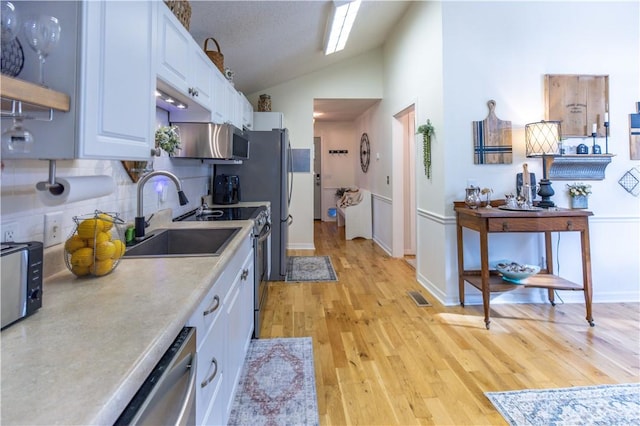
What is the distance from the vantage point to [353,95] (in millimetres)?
5133

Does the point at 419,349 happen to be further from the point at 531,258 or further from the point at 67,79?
the point at 67,79

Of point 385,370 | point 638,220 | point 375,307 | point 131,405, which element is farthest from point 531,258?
point 131,405

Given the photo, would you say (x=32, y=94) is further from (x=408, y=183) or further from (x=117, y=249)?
(x=408, y=183)

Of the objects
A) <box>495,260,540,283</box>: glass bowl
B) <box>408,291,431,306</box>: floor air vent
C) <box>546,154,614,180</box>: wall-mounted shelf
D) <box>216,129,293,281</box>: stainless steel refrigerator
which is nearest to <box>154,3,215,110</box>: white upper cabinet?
<box>216,129,293,281</box>: stainless steel refrigerator

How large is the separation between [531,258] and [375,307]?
1.54m

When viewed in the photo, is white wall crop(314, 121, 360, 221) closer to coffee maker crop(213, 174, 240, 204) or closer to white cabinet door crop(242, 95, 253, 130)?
white cabinet door crop(242, 95, 253, 130)

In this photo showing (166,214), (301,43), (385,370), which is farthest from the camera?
(301,43)

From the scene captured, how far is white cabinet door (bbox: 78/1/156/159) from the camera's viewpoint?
88 cm

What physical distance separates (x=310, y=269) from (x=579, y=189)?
9.66ft

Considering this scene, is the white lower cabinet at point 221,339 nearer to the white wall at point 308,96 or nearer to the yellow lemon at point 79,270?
the yellow lemon at point 79,270

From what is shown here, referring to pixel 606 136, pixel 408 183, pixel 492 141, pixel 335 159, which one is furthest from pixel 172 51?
pixel 335 159

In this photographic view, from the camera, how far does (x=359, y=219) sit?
19.9 ft

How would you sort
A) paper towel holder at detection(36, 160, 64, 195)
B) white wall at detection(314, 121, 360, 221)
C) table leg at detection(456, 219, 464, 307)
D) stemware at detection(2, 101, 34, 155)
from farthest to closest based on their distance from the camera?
white wall at detection(314, 121, 360, 221) → table leg at detection(456, 219, 464, 307) → paper towel holder at detection(36, 160, 64, 195) → stemware at detection(2, 101, 34, 155)

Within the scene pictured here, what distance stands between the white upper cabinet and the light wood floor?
5.86ft
